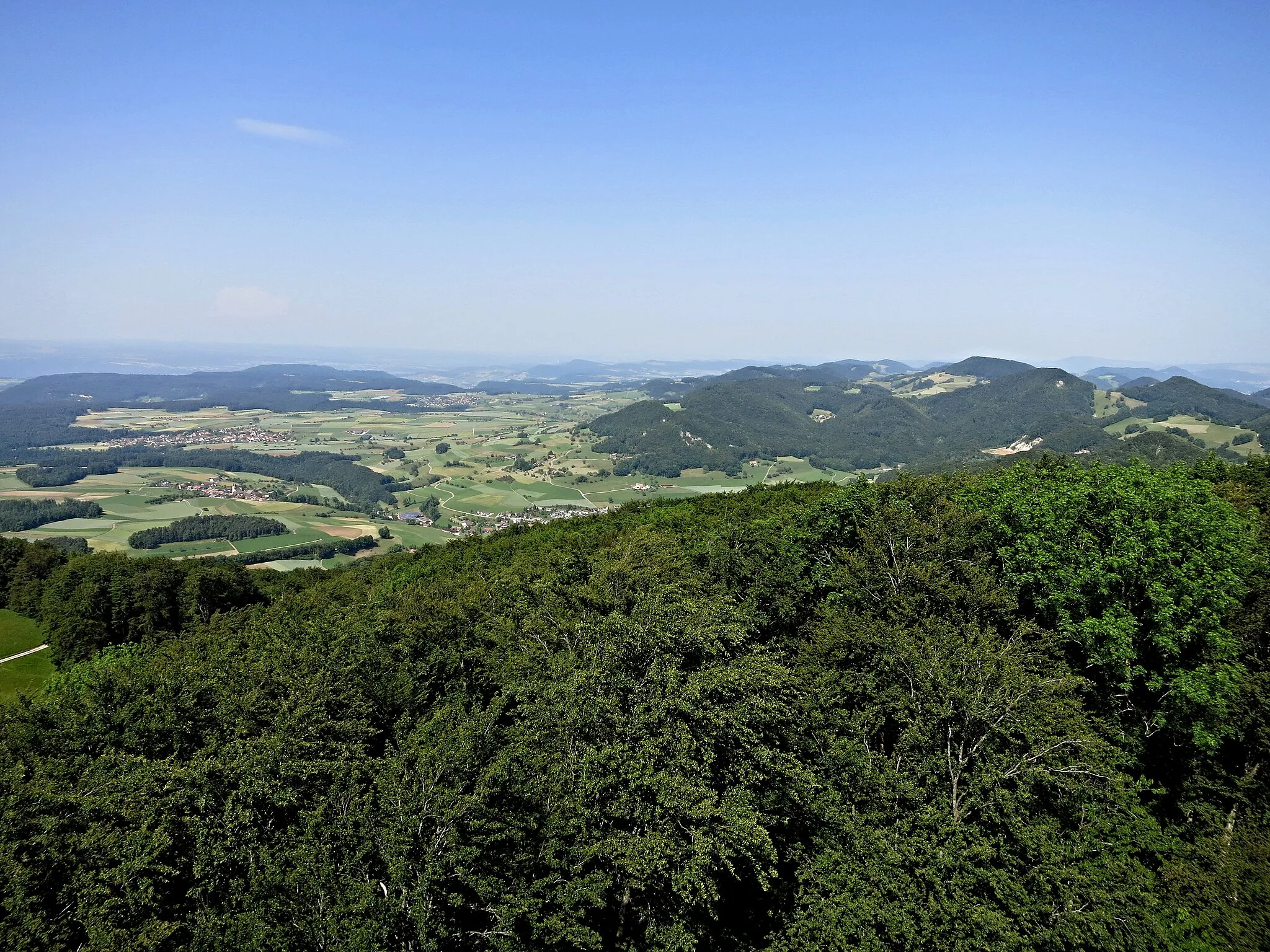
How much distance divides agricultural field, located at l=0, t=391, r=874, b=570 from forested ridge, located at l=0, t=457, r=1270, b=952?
62643 mm

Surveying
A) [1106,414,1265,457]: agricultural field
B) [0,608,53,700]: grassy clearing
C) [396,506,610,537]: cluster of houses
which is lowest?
[396,506,610,537]: cluster of houses

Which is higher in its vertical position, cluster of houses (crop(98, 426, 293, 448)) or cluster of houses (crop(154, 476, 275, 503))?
cluster of houses (crop(98, 426, 293, 448))

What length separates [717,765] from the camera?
15.0 m

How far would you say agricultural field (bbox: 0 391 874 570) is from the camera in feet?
308

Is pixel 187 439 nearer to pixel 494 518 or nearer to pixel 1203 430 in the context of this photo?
pixel 494 518

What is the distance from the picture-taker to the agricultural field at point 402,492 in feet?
308

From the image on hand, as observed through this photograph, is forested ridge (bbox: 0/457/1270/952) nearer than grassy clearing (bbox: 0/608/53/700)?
Yes

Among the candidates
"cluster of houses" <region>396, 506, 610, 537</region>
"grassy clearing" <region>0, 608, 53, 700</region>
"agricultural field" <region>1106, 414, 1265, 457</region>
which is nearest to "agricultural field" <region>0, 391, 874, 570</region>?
"cluster of houses" <region>396, 506, 610, 537</region>

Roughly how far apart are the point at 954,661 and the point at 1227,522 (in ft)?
34.9

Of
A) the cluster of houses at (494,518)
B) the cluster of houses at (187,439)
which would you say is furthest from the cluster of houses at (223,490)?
the cluster of houses at (187,439)

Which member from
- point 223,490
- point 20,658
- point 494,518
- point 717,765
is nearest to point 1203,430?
point 494,518

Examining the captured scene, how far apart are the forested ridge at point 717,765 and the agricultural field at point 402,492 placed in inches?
2466

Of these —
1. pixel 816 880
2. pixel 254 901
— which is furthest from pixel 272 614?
pixel 816 880

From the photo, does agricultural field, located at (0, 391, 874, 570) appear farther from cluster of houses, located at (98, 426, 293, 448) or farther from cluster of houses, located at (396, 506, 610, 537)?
cluster of houses, located at (98, 426, 293, 448)
